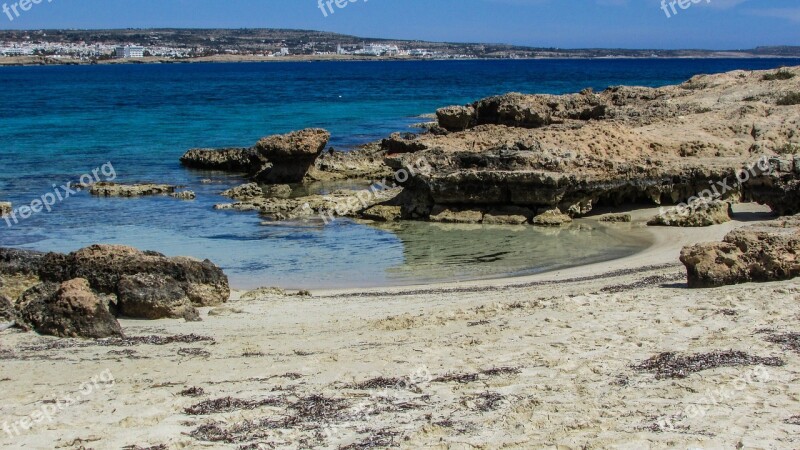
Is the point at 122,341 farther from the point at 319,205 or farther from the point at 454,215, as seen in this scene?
the point at 319,205

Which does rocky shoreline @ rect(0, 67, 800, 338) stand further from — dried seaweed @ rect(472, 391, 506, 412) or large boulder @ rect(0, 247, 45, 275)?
dried seaweed @ rect(472, 391, 506, 412)

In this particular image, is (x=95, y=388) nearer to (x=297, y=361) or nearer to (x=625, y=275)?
(x=297, y=361)

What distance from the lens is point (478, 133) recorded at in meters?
22.9

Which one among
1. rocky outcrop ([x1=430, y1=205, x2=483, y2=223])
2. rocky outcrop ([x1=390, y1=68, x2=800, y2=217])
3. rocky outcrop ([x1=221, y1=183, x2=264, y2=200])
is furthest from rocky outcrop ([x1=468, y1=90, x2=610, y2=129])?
rocky outcrop ([x1=221, y1=183, x2=264, y2=200])

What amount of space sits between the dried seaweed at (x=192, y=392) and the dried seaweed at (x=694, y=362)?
3.86 meters

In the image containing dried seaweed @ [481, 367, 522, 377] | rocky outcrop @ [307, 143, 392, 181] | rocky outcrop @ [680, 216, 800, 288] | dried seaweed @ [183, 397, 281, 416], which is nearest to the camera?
dried seaweed @ [183, 397, 281, 416]

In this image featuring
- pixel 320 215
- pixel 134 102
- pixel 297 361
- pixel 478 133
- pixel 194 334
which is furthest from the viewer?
pixel 134 102

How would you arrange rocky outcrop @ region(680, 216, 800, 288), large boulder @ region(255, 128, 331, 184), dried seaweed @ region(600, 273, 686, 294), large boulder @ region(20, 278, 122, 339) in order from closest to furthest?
large boulder @ region(20, 278, 122, 339)
rocky outcrop @ region(680, 216, 800, 288)
dried seaweed @ region(600, 273, 686, 294)
large boulder @ region(255, 128, 331, 184)

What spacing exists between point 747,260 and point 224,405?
6.74 metres

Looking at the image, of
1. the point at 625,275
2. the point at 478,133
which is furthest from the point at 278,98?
the point at 625,275

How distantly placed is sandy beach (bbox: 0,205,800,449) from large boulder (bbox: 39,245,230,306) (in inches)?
22.5

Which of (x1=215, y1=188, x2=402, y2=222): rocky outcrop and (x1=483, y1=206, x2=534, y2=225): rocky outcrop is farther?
(x1=215, y1=188, x2=402, y2=222): rocky outcrop

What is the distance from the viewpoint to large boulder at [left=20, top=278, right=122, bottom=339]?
998 centimetres

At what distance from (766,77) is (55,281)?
30.8m
